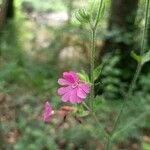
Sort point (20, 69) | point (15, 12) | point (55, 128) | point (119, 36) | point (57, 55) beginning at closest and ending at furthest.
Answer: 1. point (55, 128)
2. point (20, 69)
3. point (119, 36)
4. point (57, 55)
5. point (15, 12)

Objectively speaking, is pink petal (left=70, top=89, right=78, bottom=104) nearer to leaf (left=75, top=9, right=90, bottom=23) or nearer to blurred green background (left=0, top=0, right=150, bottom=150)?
leaf (left=75, top=9, right=90, bottom=23)

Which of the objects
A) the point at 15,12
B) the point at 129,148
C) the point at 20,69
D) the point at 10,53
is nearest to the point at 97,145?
the point at 129,148

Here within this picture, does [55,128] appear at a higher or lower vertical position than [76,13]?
lower

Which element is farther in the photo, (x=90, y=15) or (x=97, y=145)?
(x=97, y=145)

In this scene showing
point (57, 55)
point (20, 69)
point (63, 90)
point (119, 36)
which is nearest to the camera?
point (63, 90)

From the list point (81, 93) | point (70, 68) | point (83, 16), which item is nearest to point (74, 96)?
point (81, 93)

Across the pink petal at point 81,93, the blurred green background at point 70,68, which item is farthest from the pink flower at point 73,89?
the blurred green background at point 70,68

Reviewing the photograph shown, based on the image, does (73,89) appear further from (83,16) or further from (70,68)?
(70,68)

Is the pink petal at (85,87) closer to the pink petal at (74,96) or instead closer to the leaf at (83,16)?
the pink petal at (74,96)

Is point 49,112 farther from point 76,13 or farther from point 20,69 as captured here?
point 20,69
